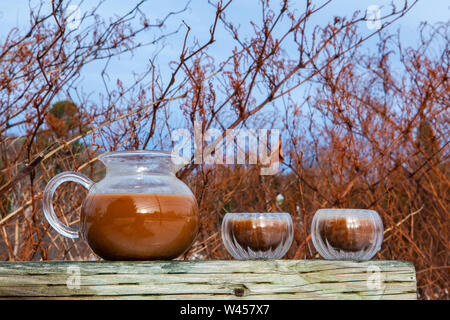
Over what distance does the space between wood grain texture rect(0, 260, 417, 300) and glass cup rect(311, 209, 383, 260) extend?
0.06 metres

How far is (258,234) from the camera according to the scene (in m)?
1.35

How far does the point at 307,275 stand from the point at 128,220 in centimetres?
47

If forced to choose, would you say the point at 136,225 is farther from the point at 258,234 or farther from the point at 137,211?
the point at 258,234

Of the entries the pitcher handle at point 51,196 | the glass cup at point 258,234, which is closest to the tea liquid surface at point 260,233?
the glass cup at point 258,234

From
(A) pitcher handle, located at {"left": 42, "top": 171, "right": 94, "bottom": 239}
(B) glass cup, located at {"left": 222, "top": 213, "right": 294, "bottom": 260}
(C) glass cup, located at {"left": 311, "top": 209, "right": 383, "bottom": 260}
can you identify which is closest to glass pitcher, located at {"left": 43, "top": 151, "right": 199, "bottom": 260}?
(A) pitcher handle, located at {"left": 42, "top": 171, "right": 94, "bottom": 239}

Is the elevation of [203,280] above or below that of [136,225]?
below

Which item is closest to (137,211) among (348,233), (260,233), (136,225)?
(136,225)

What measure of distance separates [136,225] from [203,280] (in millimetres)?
212

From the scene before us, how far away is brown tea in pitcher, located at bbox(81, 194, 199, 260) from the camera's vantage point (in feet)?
4.01

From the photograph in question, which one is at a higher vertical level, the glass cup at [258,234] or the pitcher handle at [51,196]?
the pitcher handle at [51,196]

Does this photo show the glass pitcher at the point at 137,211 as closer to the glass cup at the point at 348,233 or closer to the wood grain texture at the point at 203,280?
the wood grain texture at the point at 203,280

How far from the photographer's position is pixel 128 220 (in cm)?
122

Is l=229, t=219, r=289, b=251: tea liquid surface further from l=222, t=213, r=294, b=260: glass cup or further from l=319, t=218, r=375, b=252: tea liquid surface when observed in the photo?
l=319, t=218, r=375, b=252: tea liquid surface

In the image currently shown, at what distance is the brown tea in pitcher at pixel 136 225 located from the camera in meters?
1.22
